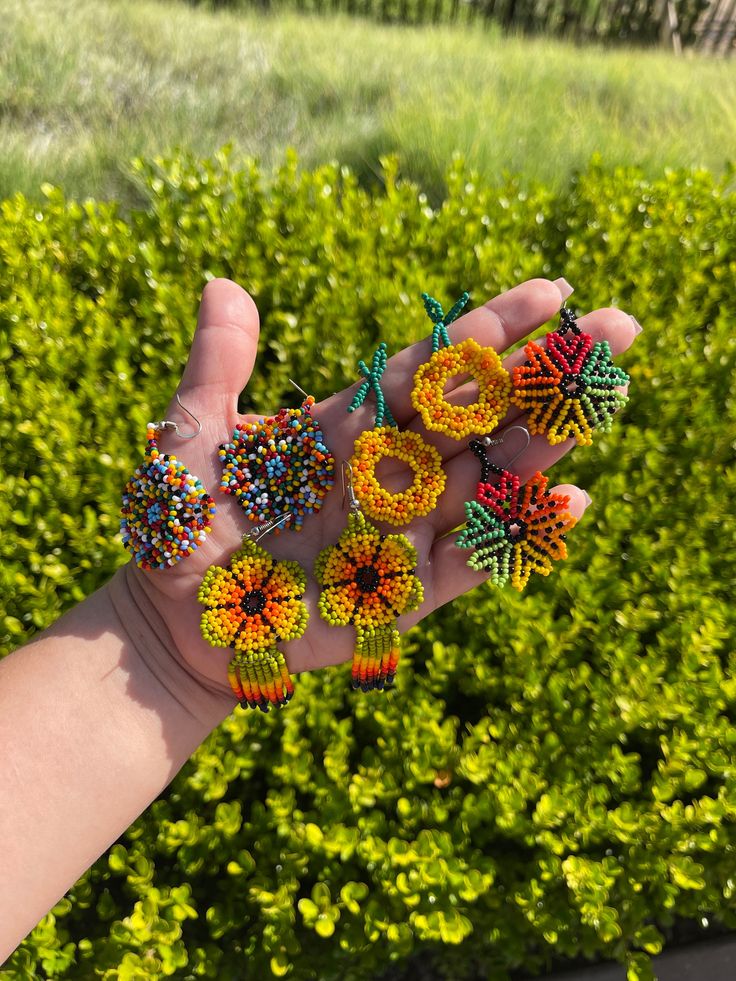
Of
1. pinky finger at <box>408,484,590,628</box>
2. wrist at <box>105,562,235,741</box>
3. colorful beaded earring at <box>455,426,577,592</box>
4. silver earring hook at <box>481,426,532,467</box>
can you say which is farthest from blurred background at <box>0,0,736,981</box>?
silver earring hook at <box>481,426,532,467</box>

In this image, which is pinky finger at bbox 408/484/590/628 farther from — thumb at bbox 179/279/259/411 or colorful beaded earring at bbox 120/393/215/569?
thumb at bbox 179/279/259/411

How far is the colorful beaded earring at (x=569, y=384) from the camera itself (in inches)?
72.1

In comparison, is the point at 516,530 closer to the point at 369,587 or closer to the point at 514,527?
the point at 514,527

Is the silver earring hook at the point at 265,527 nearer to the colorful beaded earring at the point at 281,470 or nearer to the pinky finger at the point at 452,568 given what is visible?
the colorful beaded earring at the point at 281,470

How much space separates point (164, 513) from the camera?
6.23ft

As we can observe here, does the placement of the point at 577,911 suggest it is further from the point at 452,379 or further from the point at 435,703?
the point at 452,379

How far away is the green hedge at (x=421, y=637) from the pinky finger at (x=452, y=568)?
33 centimetres

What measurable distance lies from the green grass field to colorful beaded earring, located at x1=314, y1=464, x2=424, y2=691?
264 cm

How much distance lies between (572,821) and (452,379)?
4.57 ft

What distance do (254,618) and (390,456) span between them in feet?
1.96

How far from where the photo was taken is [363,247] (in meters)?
2.85

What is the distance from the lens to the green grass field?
3990 millimetres

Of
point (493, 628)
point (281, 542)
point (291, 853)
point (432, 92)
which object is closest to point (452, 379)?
point (281, 542)

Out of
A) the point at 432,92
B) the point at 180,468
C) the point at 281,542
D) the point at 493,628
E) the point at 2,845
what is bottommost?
the point at 2,845
